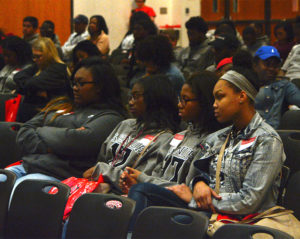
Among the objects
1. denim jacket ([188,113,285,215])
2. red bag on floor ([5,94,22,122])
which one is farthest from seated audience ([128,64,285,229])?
red bag on floor ([5,94,22,122])

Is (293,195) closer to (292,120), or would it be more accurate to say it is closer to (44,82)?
(292,120)

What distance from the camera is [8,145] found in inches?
151

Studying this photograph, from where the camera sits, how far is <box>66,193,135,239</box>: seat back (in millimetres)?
2238

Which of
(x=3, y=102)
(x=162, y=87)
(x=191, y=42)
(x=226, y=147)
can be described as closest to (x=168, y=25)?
(x=191, y=42)

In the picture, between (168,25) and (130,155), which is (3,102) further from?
(168,25)

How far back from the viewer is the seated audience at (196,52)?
17.7 ft

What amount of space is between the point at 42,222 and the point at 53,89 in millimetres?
2100

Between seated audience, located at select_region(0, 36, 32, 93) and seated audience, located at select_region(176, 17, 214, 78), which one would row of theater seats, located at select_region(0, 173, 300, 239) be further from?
seated audience, located at select_region(176, 17, 214, 78)

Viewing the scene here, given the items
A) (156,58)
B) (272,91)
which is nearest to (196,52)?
(156,58)

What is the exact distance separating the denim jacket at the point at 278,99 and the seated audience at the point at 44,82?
163 centimetres

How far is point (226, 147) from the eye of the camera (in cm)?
251

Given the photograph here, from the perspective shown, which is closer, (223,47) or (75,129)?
(75,129)

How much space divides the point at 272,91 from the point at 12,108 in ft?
7.39

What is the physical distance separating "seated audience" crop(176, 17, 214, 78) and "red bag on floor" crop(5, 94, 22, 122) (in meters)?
1.78
